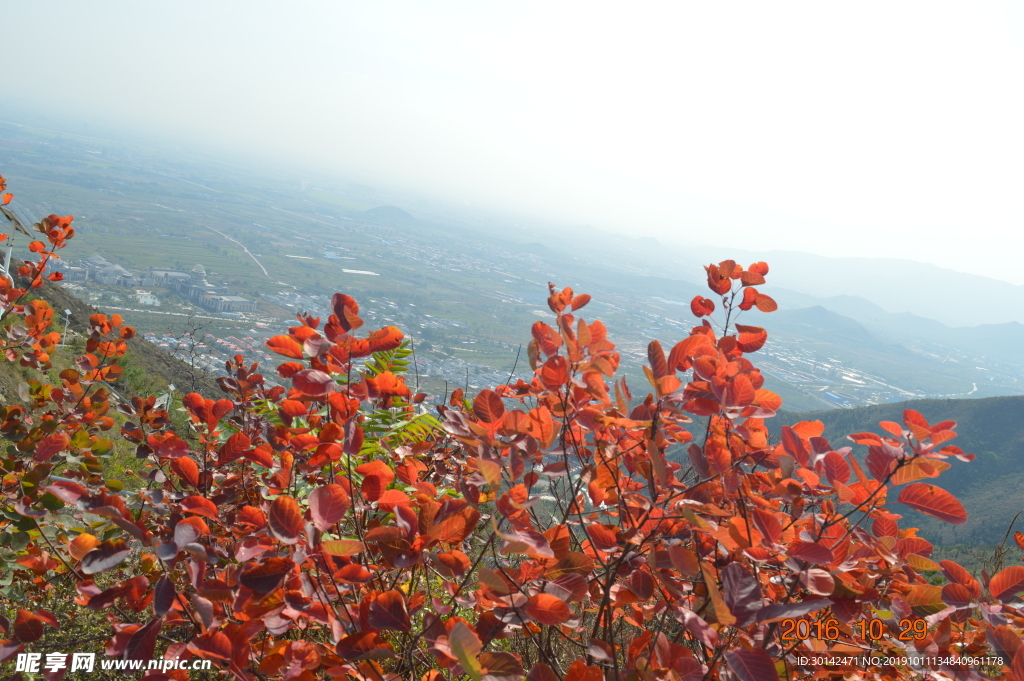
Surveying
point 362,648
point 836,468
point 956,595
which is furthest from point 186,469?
point 956,595

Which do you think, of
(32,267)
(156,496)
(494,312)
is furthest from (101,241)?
(156,496)

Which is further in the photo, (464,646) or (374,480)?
(374,480)

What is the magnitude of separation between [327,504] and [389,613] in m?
0.22

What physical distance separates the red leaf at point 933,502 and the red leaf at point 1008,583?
0.28 m

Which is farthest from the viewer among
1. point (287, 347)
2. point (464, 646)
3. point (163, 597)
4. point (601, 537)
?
point (601, 537)

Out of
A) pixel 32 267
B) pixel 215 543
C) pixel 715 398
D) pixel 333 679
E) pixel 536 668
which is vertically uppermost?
pixel 715 398

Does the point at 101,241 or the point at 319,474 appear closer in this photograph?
the point at 319,474

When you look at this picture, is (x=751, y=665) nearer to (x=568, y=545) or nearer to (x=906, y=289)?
(x=568, y=545)

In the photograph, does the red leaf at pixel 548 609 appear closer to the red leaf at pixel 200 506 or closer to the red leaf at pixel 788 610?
the red leaf at pixel 788 610

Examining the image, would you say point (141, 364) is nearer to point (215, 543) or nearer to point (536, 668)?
point (215, 543)

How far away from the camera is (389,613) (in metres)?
0.90

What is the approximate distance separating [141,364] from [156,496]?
1141cm

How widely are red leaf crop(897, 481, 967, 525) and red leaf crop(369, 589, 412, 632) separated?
0.96 m

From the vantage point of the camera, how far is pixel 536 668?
0.94 meters
